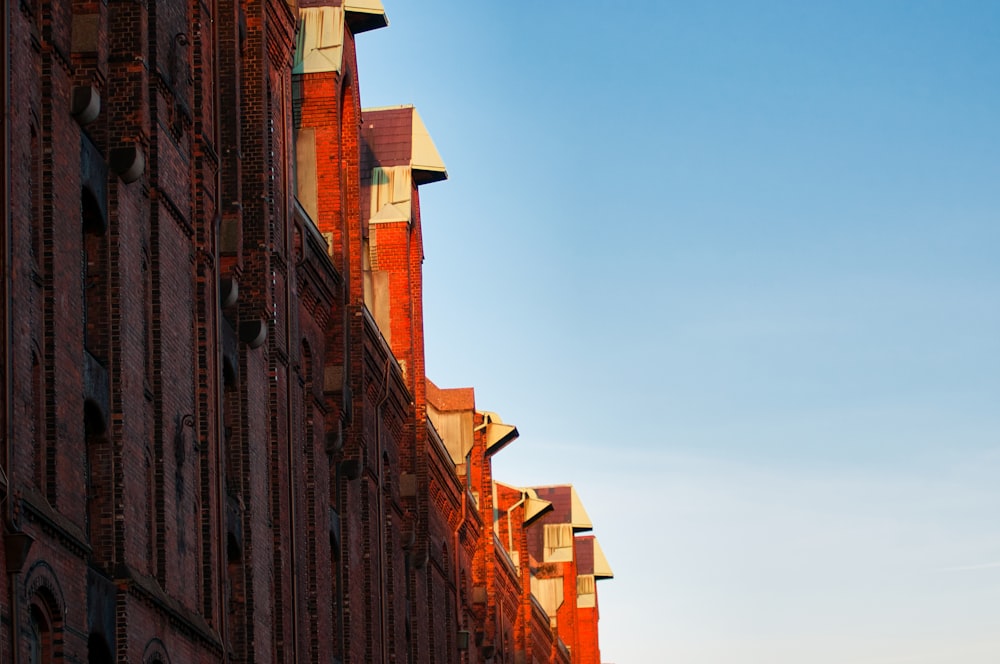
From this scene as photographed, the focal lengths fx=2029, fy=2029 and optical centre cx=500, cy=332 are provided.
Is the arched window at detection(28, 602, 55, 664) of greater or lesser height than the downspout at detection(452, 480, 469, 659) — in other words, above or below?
below

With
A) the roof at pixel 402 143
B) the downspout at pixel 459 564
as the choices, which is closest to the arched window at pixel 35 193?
the roof at pixel 402 143

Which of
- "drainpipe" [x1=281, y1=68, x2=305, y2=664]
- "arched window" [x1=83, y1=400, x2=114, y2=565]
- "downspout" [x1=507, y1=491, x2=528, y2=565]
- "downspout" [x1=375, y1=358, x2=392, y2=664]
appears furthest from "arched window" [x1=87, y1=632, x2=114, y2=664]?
"downspout" [x1=507, y1=491, x2=528, y2=565]

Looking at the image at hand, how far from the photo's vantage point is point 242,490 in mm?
28609

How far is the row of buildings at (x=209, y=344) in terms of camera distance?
65.9ft

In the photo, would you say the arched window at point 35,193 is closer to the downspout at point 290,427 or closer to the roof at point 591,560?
the downspout at point 290,427

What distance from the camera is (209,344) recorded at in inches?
1049

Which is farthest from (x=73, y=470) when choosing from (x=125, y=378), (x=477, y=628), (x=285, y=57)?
(x=477, y=628)

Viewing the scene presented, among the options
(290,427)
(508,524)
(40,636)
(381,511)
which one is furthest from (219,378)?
(508,524)

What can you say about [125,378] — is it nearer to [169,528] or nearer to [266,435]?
[169,528]

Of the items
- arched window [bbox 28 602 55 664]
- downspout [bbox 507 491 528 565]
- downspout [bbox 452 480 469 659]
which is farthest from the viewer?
downspout [bbox 507 491 528 565]

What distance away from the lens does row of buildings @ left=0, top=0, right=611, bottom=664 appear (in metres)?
20.1

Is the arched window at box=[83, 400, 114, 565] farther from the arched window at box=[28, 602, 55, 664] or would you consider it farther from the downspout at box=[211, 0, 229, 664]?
the downspout at box=[211, 0, 229, 664]

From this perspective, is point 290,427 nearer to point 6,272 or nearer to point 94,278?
point 94,278

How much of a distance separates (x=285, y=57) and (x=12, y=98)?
13546mm
